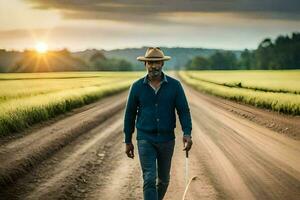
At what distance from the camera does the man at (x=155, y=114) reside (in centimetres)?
632

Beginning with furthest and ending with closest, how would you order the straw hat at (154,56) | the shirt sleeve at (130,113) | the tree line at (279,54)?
the tree line at (279,54), the shirt sleeve at (130,113), the straw hat at (154,56)

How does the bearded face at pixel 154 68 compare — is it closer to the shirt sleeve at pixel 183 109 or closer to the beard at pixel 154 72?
the beard at pixel 154 72

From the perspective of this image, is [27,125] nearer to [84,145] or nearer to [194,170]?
[84,145]

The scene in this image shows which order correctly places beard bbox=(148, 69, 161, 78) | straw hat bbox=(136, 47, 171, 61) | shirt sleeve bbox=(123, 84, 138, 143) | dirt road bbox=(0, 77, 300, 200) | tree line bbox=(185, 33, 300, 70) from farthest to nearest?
1. tree line bbox=(185, 33, 300, 70)
2. dirt road bbox=(0, 77, 300, 200)
3. shirt sleeve bbox=(123, 84, 138, 143)
4. beard bbox=(148, 69, 161, 78)
5. straw hat bbox=(136, 47, 171, 61)

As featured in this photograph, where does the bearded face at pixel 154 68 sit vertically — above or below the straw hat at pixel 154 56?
below

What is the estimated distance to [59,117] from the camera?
21.9 m

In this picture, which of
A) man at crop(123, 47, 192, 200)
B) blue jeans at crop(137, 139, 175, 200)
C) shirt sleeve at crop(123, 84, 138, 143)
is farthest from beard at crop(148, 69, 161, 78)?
blue jeans at crop(137, 139, 175, 200)

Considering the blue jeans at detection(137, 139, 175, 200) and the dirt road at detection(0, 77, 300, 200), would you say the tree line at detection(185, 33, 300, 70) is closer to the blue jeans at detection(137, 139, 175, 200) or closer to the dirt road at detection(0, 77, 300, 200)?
the dirt road at detection(0, 77, 300, 200)

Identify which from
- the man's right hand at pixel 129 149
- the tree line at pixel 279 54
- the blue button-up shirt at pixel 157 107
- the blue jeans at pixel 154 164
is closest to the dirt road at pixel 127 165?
the blue jeans at pixel 154 164

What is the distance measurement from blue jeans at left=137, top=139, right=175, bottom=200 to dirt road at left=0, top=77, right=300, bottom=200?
4.91ft

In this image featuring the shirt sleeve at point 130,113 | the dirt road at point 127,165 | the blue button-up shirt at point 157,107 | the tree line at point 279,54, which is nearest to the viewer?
the blue button-up shirt at point 157,107

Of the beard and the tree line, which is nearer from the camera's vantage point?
the beard

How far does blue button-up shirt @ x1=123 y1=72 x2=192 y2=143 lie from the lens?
641 cm

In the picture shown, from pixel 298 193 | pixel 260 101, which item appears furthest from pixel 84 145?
pixel 260 101
